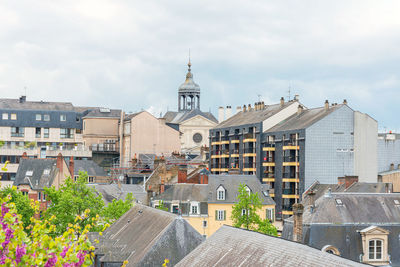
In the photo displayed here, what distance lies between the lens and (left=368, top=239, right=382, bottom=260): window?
58781mm

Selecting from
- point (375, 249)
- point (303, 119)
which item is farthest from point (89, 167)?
point (375, 249)

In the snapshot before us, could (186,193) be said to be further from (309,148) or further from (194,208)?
(309,148)

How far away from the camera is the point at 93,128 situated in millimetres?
147000

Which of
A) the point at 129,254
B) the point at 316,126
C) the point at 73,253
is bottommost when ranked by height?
the point at 129,254

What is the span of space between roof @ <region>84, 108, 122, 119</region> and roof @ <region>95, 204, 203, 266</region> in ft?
301

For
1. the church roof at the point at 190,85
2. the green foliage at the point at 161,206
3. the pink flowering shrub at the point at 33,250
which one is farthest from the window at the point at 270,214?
the church roof at the point at 190,85

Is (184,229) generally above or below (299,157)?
below

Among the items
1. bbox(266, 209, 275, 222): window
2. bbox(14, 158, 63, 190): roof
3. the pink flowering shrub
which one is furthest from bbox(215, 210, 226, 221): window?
the pink flowering shrub

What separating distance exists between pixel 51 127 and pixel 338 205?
9235 centimetres

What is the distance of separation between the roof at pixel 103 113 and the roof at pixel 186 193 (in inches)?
2348

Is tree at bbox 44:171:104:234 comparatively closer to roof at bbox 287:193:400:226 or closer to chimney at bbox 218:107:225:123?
roof at bbox 287:193:400:226

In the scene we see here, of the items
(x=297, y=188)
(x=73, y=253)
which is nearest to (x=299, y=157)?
(x=297, y=188)

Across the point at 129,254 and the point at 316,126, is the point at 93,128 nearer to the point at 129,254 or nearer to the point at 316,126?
the point at 316,126

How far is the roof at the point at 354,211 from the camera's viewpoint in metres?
60.3
